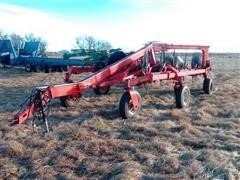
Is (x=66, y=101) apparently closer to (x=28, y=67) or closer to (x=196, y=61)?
(x=196, y=61)

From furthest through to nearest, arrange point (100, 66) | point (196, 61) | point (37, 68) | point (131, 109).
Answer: point (37, 68)
point (196, 61)
point (100, 66)
point (131, 109)

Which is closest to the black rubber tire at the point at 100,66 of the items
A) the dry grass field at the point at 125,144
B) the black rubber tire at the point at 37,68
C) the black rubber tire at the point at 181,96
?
the dry grass field at the point at 125,144

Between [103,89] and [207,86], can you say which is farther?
[207,86]

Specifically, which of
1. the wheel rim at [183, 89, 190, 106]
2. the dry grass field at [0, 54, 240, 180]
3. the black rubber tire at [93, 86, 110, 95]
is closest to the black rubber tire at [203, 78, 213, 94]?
the dry grass field at [0, 54, 240, 180]

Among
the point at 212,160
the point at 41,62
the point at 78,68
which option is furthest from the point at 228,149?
the point at 41,62

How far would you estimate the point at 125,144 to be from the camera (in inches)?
240

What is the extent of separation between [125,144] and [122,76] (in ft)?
8.85

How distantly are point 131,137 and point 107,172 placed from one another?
166 cm

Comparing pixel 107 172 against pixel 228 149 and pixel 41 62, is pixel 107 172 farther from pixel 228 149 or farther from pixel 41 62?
pixel 41 62

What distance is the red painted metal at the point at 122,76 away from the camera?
6332mm

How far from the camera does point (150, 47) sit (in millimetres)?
9602

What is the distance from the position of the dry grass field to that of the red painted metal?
24.3 inches

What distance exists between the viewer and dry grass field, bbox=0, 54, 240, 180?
5047 mm

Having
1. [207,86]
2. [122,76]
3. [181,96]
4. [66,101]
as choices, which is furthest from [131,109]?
[207,86]
